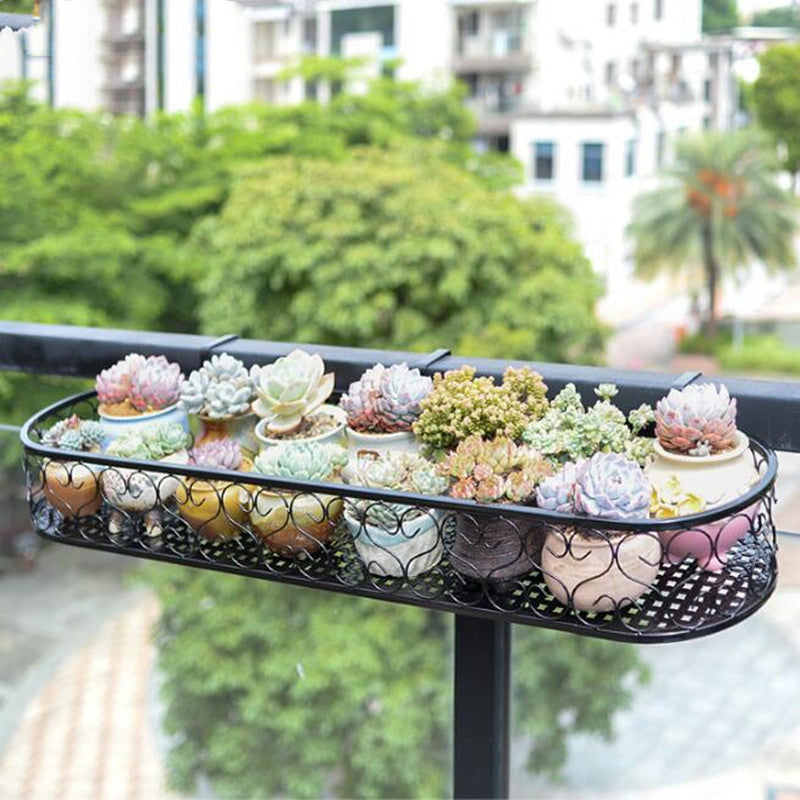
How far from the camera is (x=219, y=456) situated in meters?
0.69

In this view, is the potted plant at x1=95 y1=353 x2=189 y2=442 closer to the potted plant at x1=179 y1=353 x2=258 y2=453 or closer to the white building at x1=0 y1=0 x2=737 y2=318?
the potted plant at x1=179 y1=353 x2=258 y2=453

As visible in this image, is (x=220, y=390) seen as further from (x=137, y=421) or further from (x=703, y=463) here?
(x=703, y=463)

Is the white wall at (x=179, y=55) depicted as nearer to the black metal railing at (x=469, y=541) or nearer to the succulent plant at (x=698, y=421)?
the black metal railing at (x=469, y=541)

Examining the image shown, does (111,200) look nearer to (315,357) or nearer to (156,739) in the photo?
(156,739)

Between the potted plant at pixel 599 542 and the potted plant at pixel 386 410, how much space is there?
12 cm

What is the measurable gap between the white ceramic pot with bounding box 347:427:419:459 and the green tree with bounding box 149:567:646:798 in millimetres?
4362

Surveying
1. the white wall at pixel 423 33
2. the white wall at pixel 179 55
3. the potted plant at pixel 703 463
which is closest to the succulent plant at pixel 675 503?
the potted plant at pixel 703 463

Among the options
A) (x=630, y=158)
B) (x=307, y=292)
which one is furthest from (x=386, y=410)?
(x=630, y=158)

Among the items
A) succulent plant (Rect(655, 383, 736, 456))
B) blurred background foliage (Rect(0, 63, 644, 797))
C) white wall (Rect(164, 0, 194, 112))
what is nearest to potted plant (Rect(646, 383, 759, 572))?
succulent plant (Rect(655, 383, 736, 456))

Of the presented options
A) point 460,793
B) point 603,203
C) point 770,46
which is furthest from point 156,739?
point 770,46

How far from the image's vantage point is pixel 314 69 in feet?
31.8

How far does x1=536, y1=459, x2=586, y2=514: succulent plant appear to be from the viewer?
583 millimetres

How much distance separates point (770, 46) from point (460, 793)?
14745mm

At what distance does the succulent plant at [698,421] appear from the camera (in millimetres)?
626
